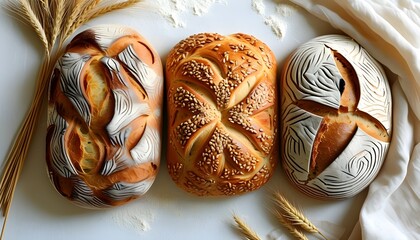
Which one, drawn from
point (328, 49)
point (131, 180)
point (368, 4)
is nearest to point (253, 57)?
point (328, 49)

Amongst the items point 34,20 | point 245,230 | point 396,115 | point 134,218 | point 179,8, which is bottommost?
point 134,218

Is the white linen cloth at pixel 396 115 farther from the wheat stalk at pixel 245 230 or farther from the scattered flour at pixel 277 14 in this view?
the wheat stalk at pixel 245 230

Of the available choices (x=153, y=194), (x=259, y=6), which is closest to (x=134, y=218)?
(x=153, y=194)

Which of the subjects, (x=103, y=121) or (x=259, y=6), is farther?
(x=259, y=6)

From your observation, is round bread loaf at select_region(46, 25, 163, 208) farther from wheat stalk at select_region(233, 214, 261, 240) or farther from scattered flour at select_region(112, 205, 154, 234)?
wheat stalk at select_region(233, 214, 261, 240)

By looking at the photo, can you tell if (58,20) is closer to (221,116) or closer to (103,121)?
(103,121)

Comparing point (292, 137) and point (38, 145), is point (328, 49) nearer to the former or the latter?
point (292, 137)

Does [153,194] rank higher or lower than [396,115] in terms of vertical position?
lower
